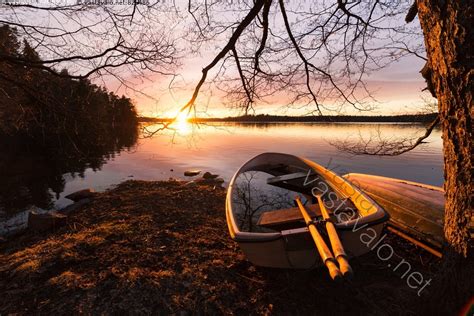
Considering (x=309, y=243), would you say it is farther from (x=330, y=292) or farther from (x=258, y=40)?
(x=258, y=40)

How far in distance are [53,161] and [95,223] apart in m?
19.1

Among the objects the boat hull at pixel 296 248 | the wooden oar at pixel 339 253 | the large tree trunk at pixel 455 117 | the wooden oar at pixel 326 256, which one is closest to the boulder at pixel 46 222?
the boat hull at pixel 296 248

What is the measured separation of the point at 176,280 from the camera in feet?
11.1

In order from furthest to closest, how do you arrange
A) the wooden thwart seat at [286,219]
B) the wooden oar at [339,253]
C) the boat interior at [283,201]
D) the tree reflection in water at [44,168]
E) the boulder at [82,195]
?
the boulder at [82,195]
the tree reflection in water at [44,168]
the boat interior at [283,201]
the wooden thwart seat at [286,219]
the wooden oar at [339,253]

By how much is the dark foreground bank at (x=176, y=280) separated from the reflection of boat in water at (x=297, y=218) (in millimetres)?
412

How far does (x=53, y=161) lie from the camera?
20.9 metres

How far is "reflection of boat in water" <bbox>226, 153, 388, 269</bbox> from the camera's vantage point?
3102 millimetres

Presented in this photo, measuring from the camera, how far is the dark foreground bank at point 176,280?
2.93 m

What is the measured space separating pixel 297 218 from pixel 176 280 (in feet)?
6.79

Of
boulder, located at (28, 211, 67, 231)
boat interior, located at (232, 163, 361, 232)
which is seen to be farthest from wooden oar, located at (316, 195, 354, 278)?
boulder, located at (28, 211, 67, 231)

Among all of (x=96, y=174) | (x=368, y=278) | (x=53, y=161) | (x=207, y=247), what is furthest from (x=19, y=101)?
(x=53, y=161)

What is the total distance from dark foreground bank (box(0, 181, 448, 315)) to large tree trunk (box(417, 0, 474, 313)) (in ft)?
1.65

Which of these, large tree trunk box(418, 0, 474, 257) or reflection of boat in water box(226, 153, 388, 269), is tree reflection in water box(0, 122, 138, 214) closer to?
reflection of boat in water box(226, 153, 388, 269)

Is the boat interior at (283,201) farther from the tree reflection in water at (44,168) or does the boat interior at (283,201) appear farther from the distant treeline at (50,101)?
the tree reflection in water at (44,168)
